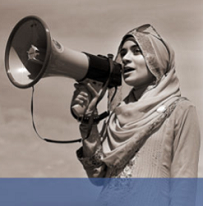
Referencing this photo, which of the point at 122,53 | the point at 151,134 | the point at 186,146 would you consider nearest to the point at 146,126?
the point at 151,134

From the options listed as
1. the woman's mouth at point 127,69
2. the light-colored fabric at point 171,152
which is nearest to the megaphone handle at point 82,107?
the woman's mouth at point 127,69

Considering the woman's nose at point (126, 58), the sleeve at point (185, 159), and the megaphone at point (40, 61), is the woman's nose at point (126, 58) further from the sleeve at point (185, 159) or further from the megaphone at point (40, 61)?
the sleeve at point (185, 159)

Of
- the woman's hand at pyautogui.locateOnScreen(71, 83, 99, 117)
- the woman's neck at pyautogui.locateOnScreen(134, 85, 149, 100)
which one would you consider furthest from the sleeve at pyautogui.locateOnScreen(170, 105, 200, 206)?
the woman's hand at pyautogui.locateOnScreen(71, 83, 99, 117)

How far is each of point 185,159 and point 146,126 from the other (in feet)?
0.56

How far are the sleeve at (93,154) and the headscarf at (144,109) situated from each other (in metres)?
0.03

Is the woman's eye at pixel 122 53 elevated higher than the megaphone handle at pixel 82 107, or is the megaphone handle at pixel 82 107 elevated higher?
the woman's eye at pixel 122 53

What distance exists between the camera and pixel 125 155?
178 centimetres

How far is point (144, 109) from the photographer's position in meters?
1.83

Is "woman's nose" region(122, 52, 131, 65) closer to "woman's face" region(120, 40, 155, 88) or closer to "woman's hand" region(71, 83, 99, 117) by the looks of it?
"woman's face" region(120, 40, 155, 88)

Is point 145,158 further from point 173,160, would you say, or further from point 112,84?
point 112,84

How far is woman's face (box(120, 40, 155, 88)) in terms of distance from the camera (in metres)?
1.91

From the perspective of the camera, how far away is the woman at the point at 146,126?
5.77 feet

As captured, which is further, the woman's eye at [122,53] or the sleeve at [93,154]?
the woman's eye at [122,53]

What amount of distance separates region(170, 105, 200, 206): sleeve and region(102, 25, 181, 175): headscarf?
0.23 feet
